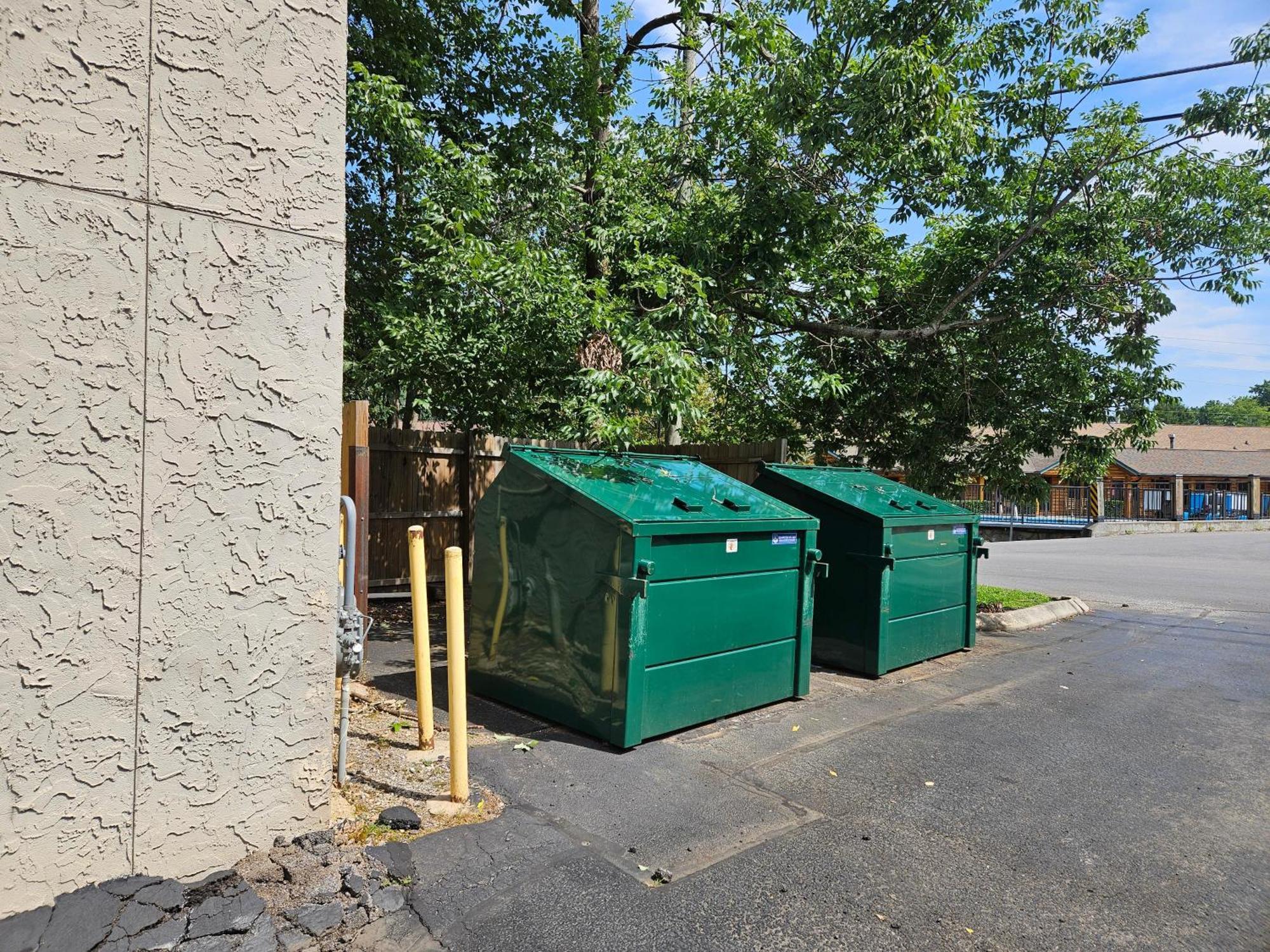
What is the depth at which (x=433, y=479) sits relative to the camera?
9.48 m

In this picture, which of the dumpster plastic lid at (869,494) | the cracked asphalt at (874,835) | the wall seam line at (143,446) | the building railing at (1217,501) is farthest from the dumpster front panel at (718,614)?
the building railing at (1217,501)

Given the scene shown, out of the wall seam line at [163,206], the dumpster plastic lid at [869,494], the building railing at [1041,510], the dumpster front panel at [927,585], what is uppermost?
the wall seam line at [163,206]

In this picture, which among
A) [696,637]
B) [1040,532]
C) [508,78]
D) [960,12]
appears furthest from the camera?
[1040,532]

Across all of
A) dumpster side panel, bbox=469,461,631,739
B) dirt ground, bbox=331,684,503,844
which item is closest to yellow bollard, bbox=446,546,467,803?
dirt ground, bbox=331,684,503,844

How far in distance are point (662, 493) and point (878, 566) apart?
2.13 m

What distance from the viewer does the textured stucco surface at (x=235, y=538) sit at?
2.99 metres

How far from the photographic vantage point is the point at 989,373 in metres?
9.76

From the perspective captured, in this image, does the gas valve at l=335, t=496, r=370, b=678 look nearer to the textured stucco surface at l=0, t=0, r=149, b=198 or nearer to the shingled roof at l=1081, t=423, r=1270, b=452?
the textured stucco surface at l=0, t=0, r=149, b=198

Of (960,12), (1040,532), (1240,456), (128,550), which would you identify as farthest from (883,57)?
(1240,456)

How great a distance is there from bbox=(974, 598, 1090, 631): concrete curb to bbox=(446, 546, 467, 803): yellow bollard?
19.9ft

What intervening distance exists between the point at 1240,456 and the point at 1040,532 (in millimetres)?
23663

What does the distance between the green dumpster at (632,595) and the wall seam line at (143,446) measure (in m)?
2.33

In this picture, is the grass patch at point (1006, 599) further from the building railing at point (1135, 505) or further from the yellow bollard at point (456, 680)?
the building railing at point (1135, 505)

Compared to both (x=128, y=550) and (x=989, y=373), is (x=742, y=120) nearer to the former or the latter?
(x=989, y=373)
